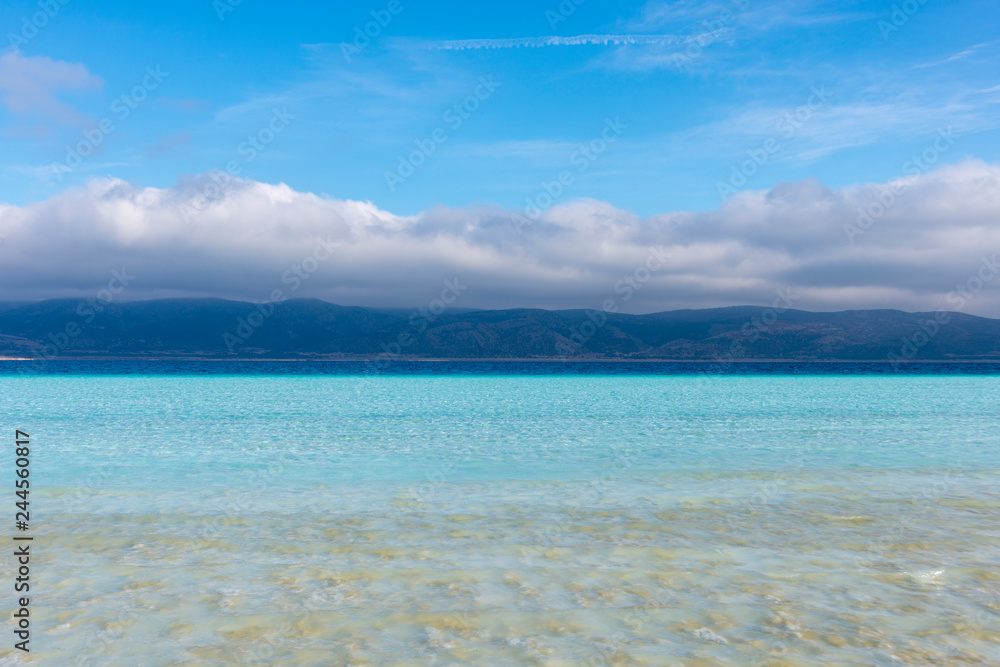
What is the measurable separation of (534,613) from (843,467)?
39.6ft

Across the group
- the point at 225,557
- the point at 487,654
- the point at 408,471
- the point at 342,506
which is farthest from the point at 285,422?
the point at 487,654

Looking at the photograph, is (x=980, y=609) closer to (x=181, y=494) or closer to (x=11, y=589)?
(x=11, y=589)

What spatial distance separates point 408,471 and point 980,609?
37.8ft

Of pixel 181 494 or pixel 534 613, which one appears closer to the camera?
pixel 534 613

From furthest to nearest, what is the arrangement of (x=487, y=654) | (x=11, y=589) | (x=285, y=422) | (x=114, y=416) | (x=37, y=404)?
(x=37, y=404), (x=114, y=416), (x=285, y=422), (x=11, y=589), (x=487, y=654)

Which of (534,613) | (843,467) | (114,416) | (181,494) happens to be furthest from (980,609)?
(114,416)

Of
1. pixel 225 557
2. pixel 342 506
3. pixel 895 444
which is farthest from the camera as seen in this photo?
pixel 895 444

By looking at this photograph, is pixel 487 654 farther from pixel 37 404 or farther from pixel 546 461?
pixel 37 404

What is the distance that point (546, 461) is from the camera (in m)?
17.4

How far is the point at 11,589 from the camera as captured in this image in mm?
7504

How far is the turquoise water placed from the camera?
20.2 ft

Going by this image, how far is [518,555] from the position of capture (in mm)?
8859

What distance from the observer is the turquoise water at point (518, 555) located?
242 inches

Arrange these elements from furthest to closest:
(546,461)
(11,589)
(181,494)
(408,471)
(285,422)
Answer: (285,422) < (546,461) < (408,471) < (181,494) < (11,589)
